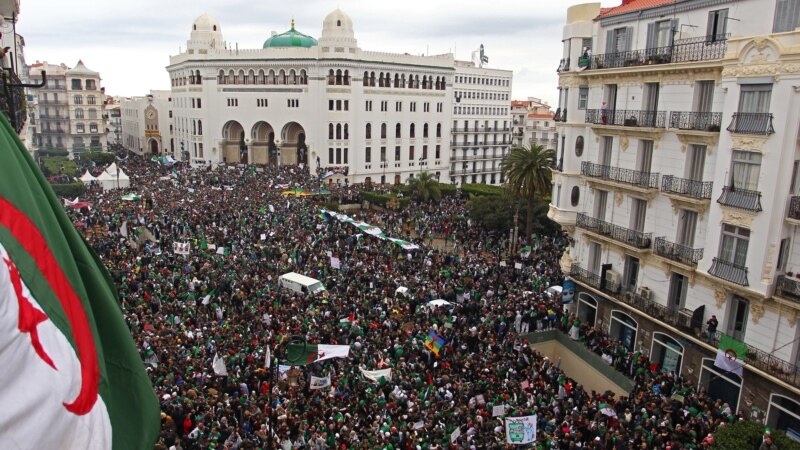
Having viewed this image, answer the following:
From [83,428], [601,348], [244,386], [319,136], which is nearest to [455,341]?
[601,348]

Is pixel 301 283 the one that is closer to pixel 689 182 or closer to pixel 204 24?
pixel 689 182

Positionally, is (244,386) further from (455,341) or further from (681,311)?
(681,311)

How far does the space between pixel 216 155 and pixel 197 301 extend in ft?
186

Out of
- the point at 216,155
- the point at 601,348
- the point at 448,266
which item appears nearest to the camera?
the point at 601,348

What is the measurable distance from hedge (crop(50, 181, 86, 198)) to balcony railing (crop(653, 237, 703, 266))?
49.1 meters

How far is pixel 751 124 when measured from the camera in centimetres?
2067

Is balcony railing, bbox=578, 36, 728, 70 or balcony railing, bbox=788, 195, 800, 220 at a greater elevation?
balcony railing, bbox=578, 36, 728, 70

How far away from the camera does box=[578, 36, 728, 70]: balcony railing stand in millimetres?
22547

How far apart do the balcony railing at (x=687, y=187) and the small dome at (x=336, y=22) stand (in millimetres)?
55488

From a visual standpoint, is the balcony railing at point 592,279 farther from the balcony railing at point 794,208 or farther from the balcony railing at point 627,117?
the balcony railing at point 794,208

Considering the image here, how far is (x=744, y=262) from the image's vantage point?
21344mm

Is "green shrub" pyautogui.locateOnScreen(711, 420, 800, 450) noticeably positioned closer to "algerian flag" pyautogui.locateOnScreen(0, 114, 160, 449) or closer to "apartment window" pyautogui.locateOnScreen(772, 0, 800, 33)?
"apartment window" pyautogui.locateOnScreen(772, 0, 800, 33)

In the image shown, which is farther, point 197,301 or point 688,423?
point 197,301

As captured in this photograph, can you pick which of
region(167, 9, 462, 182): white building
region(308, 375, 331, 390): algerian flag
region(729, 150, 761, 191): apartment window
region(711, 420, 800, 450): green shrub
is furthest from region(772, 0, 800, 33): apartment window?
region(167, 9, 462, 182): white building
